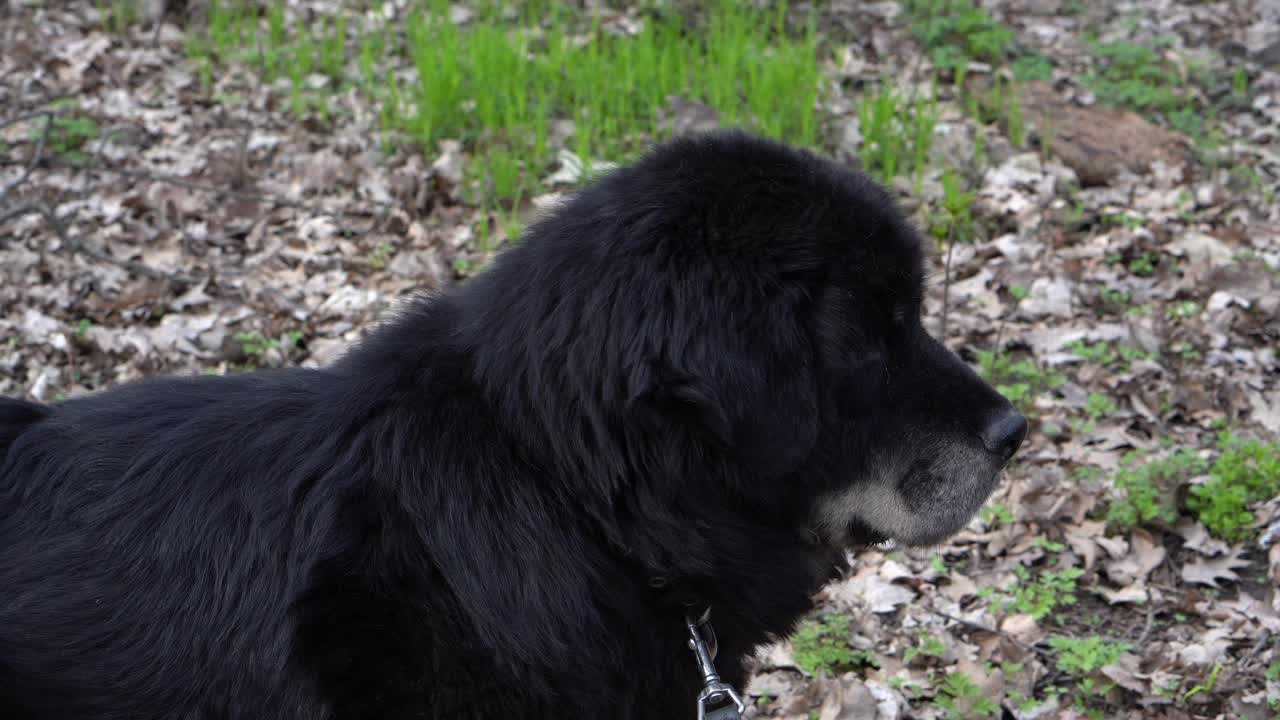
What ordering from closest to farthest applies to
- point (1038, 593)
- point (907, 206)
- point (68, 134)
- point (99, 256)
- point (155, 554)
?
point (155, 554), point (1038, 593), point (99, 256), point (907, 206), point (68, 134)

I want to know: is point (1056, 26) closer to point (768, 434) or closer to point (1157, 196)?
point (1157, 196)

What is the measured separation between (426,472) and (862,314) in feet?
3.20

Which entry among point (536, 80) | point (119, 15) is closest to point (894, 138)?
point (536, 80)

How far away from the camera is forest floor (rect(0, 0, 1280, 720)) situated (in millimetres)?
3871

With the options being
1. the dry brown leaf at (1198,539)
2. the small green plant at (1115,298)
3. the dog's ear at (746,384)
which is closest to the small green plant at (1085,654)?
the dry brown leaf at (1198,539)

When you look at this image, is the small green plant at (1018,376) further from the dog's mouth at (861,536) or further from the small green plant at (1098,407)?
the dog's mouth at (861,536)

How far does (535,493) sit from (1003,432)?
3.49 ft

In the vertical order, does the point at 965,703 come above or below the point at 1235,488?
below

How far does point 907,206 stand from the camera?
6.39 meters

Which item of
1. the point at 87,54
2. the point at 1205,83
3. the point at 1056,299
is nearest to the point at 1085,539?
the point at 1056,299

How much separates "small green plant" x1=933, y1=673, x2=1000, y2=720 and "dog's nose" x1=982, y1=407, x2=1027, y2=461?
41.3 inches

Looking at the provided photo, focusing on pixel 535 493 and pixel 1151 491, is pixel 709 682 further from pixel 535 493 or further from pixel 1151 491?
pixel 1151 491

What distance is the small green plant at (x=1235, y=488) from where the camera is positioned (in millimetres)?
4074

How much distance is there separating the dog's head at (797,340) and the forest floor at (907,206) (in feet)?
3.73
